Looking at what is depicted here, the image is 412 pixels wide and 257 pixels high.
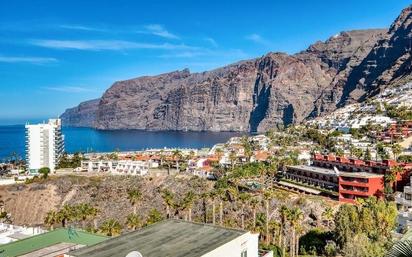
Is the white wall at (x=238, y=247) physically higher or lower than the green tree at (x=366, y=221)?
higher

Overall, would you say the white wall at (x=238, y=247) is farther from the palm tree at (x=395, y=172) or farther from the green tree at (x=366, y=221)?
the palm tree at (x=395, y=172)

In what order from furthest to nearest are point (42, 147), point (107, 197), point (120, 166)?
point (42, 147), point (120, 166), point (107, 197)

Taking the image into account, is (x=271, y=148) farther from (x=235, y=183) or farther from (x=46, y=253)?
(x=46, y=253)

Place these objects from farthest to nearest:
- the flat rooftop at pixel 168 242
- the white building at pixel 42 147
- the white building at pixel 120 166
Answer: 1. the white building at pixel 42 147
2. the white building at pixel 120 166
3. the flat rooftop at pixel 168 242

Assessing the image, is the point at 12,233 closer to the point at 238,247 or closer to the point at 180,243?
the point at 180,243

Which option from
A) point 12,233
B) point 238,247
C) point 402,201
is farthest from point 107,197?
point 238,247

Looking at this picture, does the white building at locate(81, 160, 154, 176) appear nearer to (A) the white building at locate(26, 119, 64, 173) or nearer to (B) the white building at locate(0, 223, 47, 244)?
(A) the white building at locate(26, 119, 64, 173)

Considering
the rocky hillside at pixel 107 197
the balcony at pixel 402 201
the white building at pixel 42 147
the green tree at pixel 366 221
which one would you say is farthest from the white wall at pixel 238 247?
the white building at pixel 42 147
